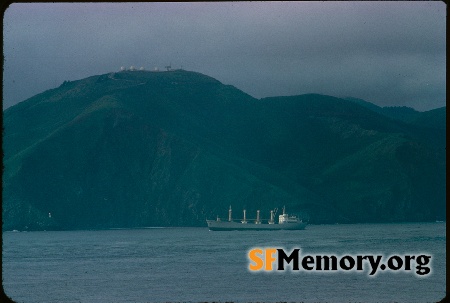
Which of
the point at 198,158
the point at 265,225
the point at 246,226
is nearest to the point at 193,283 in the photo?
the point at 265,225

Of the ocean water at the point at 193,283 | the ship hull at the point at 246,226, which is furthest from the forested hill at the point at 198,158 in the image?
the ocean water at the point at 193,283

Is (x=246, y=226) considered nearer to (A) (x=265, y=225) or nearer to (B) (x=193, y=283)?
(A) (x=265, y=225)

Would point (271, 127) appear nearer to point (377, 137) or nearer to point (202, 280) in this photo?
point (377, 137)

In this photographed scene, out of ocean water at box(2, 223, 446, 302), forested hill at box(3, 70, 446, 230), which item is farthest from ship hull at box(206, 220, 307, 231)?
ocean water at box(2, 223, 446, 302)

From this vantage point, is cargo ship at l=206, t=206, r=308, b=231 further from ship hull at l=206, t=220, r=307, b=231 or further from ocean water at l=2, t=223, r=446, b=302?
ocean water at l=2, t=223, r=446, b=302

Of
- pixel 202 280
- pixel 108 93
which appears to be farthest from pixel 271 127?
pixel 202 280

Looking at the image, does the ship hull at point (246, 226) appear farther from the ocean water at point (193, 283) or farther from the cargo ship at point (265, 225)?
the ocean water at point (193, 283)
